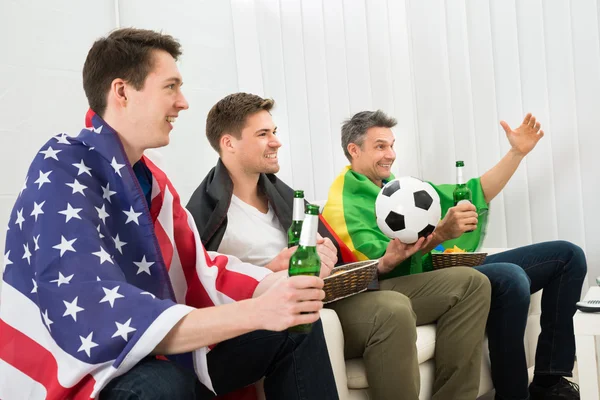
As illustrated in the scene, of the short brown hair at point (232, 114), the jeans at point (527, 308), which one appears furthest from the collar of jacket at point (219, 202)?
the jeans at point (527, 308)

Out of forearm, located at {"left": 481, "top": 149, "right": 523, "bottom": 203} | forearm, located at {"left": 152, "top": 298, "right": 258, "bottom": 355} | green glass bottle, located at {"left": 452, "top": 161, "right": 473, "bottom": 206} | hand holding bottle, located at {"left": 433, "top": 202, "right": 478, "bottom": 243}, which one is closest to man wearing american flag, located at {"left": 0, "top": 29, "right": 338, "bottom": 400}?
forearm, located at {"left": 152, "top": 298, "right": 258, "bottom": 355}

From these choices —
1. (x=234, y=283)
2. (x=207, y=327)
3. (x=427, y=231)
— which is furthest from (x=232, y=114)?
(x=207, y=327)

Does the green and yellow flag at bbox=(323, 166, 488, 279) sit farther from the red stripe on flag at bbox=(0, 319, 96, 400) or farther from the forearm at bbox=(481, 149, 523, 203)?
the red stripe on flag at bbox=(0, 319, 96, 400)

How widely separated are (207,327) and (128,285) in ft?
0.57

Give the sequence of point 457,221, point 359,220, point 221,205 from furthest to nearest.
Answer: point 359,220 → point 457,221 → point 221,205

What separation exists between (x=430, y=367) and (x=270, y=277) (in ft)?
2.64

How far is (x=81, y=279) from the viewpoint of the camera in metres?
1.35

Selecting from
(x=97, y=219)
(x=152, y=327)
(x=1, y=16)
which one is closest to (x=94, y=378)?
(x=152, y=327)

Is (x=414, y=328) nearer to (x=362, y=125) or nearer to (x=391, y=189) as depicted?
(x=391, y=189)

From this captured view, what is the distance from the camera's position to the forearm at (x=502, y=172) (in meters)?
3.11

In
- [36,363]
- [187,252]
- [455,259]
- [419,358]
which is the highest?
[187,252]

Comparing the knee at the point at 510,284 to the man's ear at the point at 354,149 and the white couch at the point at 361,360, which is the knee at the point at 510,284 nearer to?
the white couch at the point at 361,360

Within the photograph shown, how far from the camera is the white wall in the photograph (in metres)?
3.04

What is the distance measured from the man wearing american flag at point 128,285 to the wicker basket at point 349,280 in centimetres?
23
